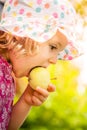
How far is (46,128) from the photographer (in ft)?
7.16

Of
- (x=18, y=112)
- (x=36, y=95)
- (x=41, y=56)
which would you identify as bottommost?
(x=18, y=112)

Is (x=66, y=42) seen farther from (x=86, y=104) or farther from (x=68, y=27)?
(x=86, y=104)

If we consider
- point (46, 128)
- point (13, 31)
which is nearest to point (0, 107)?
point (13, 31)

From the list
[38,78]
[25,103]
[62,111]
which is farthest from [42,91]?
[62,111]

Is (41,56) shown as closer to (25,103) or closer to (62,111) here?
(25,103)

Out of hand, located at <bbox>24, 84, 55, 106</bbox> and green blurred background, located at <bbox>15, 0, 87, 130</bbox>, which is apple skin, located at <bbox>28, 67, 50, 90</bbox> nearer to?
hand, located at <bbox>24, 84, 55, 106</bbox>

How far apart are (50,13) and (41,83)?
24 cm

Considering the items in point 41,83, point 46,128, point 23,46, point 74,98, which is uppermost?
point 23,46

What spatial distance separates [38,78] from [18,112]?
210 mm

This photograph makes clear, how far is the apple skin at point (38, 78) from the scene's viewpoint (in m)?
1.46

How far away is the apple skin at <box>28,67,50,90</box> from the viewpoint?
4.80ft

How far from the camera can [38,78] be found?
1479 mm

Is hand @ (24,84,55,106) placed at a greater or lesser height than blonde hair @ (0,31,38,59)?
lesser

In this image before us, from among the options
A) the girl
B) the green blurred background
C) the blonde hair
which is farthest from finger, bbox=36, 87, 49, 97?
the green blurred background
